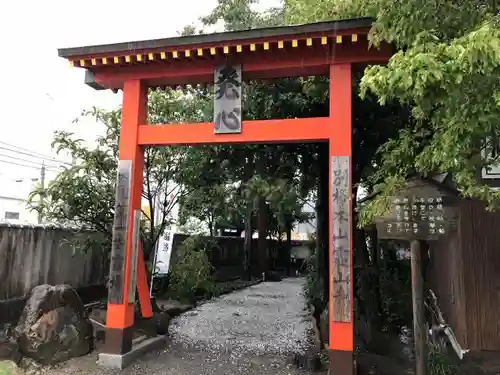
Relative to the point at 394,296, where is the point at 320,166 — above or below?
above

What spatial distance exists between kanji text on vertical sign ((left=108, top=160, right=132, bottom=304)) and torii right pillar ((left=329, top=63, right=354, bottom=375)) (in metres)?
3.43

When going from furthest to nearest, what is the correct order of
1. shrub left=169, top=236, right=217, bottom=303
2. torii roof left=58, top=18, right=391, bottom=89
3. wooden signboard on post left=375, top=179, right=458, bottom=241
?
1. shrub left=169, top=236, right=217, bottom=303
2. torii roof left=58, top=18, right=391, bottom=89
3. wooden signboard on post left=375, top=179, right=458, bottom=241

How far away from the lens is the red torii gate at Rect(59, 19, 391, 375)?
6184 millimetres

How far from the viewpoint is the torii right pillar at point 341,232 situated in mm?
6027

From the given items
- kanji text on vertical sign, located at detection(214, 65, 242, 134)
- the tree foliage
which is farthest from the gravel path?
kanji text on vertical sign, located at detection(214, 65, 242, 134)

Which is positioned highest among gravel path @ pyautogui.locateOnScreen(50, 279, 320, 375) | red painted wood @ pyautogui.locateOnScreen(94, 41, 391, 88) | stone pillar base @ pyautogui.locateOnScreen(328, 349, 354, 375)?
red painted wood @ pyautogui.locateOnScreen(94, 41, 391, 88)

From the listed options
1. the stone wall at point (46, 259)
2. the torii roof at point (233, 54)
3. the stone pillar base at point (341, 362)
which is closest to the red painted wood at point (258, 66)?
the torii roof at point (233, 54)

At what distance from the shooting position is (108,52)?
717 cm

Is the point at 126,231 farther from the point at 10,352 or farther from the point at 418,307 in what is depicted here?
the point at 418,307

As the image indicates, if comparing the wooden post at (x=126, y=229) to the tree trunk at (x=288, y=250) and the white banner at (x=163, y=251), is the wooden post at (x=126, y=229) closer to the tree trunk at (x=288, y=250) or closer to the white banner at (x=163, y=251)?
the white banner at (x=163, y=251)

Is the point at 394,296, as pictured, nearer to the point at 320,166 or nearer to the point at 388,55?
the point at 320,166

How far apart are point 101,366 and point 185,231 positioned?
9501 mm

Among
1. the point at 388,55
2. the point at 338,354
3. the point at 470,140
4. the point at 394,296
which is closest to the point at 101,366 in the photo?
the point at 338,354

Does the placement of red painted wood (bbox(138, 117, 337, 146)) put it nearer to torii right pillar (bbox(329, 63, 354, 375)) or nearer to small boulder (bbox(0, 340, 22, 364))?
torii right pillar (bbox(329, 63, 354, 375))
